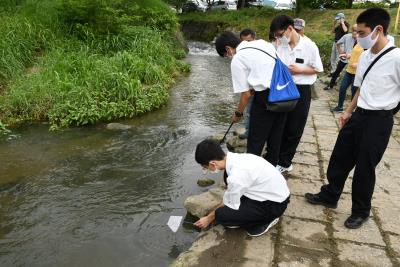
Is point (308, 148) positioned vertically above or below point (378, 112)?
below

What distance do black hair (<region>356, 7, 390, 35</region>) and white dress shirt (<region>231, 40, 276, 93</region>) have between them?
3.08 feet

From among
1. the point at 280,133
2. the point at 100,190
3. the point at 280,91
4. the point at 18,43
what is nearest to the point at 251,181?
the point at 280,91

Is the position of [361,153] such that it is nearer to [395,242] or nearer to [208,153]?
[395,242]

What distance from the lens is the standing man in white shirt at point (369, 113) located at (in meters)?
3.34

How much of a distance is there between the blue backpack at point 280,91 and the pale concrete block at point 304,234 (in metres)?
1.21

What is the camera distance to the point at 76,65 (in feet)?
32.0

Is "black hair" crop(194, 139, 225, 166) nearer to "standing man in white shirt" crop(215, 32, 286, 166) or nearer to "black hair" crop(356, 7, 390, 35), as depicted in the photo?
"standing man in white shirt" crop(215, 32, 286, 166)

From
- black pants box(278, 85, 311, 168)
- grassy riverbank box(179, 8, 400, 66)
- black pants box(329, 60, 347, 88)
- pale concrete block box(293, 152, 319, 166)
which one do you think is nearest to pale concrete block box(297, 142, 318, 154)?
pale concrete block box(293, 152, 319, 166)

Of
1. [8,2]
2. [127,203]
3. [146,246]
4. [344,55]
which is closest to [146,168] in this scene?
[127,203]

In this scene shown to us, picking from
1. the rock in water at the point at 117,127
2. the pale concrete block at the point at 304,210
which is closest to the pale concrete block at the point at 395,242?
the pale concrete block at the point at 304,210

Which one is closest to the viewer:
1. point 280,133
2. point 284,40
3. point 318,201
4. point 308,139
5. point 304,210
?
point 304,210

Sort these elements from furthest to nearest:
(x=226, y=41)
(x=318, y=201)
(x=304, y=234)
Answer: (x=318, y=201), (x=226, y=41), (x=304, y=234)

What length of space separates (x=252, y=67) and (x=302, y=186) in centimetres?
185

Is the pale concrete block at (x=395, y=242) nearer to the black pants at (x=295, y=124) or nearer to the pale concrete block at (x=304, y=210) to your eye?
the pale concrete block at (x=304, y=210)
